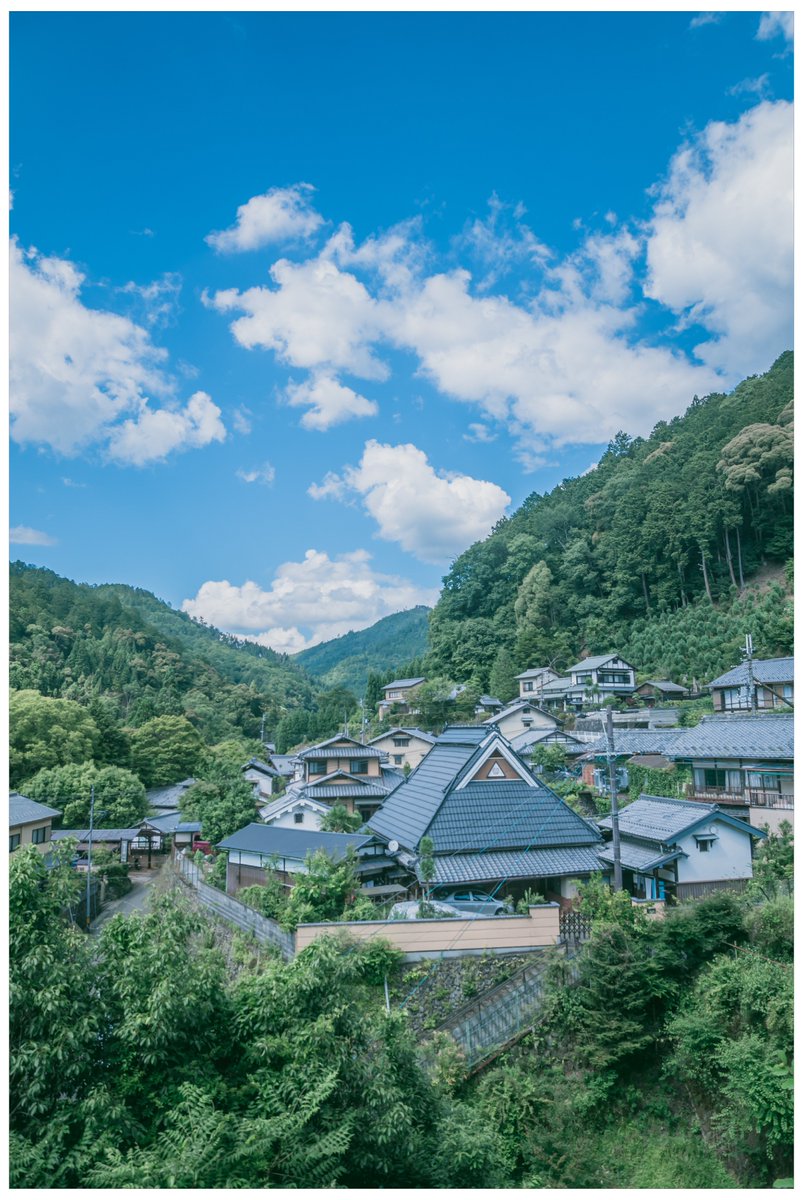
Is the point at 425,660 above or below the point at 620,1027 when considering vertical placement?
above

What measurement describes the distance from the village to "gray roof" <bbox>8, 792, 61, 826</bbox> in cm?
4

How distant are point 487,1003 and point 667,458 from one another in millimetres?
22720

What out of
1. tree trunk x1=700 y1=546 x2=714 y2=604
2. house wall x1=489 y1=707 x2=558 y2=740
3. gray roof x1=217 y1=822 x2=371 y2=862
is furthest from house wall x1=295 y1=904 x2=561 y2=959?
tree trunk x1=700 y1=546 x2=714 y2=604

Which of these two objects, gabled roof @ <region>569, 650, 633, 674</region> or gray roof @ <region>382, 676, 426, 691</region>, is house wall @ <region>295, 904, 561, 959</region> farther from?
gray roof @ <region>382, 676, 426, 691</region>

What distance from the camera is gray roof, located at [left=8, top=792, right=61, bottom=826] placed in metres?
9.73

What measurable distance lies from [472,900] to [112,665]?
1680 centimetres

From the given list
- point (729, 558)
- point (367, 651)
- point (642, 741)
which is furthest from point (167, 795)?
point (367, 651)

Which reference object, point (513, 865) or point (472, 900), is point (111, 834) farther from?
point (513, 865)

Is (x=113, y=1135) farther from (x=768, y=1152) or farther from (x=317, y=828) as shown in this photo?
(x=317, y=828)

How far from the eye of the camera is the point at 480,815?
731 centimetres

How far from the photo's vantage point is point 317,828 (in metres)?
11.0

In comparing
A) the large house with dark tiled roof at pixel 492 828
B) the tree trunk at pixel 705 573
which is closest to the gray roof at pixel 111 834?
the large house with dark tiled roof at pixel 492 828

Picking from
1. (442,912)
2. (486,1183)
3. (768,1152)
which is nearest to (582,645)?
(442,912)

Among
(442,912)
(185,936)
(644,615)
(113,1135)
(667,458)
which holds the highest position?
(667,458)
